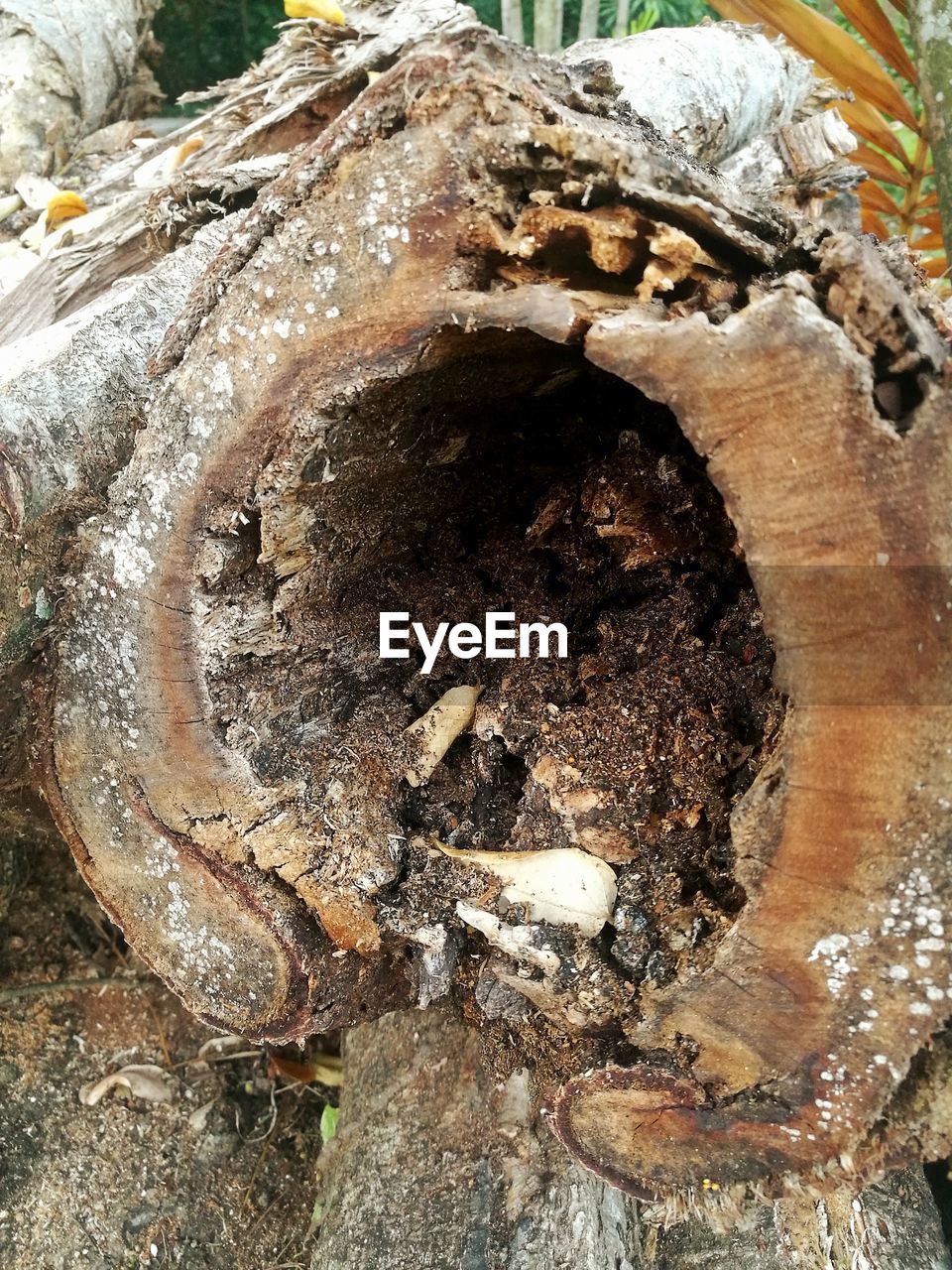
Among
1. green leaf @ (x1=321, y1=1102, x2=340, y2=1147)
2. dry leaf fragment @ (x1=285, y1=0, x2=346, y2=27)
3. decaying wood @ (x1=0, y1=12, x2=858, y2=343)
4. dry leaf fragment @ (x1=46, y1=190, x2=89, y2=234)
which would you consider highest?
dry leaf fragment @ (x1=285, y1=0, x2=346, y2=27)

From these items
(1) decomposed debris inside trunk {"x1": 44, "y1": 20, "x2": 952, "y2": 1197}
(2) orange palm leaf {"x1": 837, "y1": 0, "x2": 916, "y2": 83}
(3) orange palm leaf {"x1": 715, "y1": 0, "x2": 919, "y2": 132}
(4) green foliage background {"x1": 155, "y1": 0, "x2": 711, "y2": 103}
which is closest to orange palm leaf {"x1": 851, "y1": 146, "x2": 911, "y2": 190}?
(3) orange palm leaf {"x1": 715, "y1": 0, "x2": 919, "y2": 132}

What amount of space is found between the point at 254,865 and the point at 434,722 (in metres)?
0.27

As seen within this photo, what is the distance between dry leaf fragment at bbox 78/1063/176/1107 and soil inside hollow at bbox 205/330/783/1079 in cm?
62

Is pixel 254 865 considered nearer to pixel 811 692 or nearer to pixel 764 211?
pixel 811 692

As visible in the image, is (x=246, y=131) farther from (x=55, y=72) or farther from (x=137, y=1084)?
→ (x=137, y=1084)

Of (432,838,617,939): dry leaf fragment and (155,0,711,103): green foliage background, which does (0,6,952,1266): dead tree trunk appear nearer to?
(432,838,617,939): dry leaf fragment

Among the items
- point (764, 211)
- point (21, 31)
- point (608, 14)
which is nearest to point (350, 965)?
point (764, 211)

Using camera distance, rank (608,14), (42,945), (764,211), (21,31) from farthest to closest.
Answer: (608,14)
(21,31)
(42,945)
(764,211)

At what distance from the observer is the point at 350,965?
1.14 meters

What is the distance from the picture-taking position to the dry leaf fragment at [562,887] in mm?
985

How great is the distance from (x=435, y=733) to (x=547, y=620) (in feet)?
0.65

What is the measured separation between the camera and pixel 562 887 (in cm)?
99

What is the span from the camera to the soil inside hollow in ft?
3.17

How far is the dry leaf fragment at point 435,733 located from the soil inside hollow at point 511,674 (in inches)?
0.7
